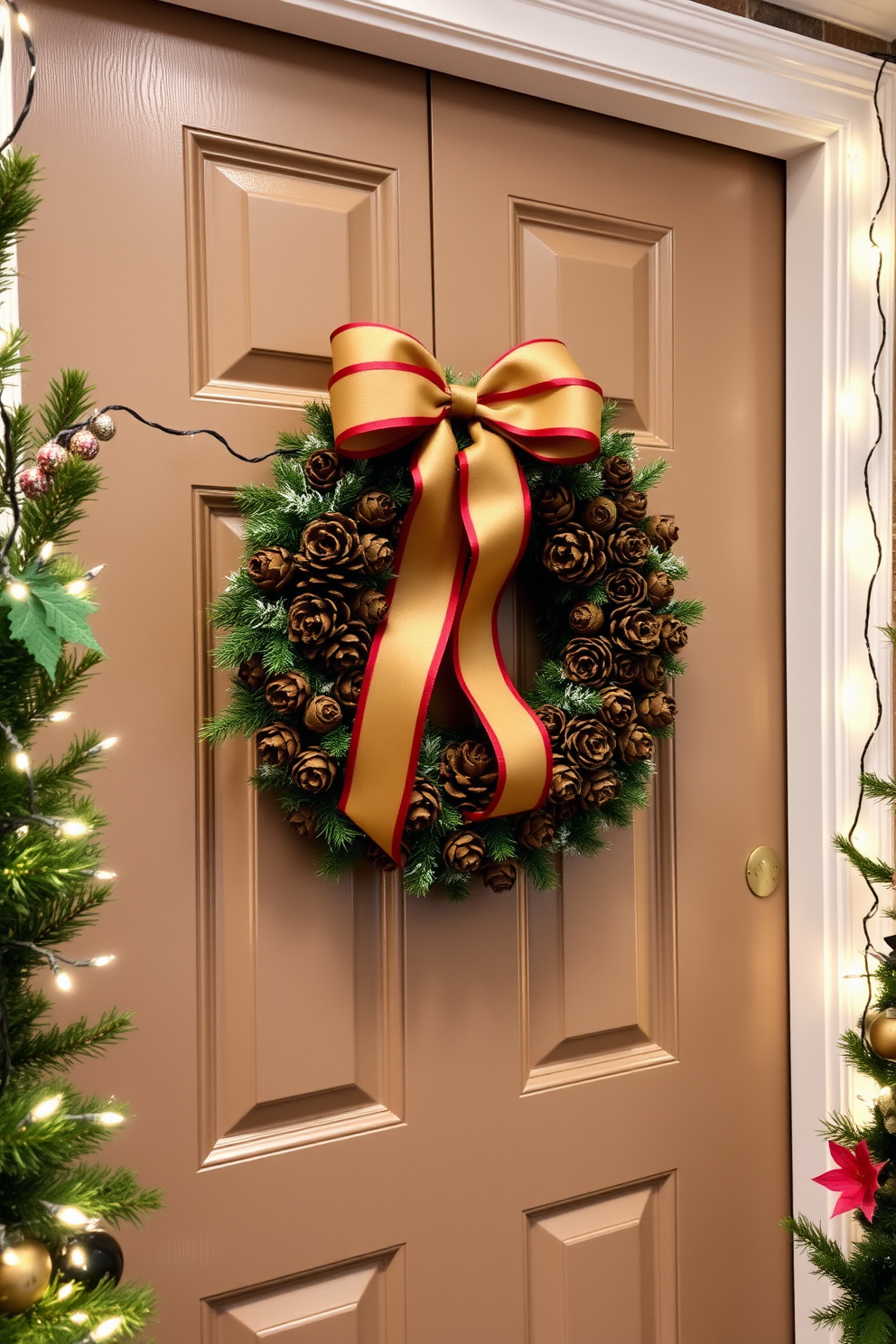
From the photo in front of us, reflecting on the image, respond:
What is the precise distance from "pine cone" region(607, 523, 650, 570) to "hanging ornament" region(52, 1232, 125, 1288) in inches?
31.4

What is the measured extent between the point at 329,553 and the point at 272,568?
0.19 feet

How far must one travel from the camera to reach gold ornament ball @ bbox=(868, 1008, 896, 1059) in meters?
1.09

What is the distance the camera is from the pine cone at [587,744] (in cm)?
101

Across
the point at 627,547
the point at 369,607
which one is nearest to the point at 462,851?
the point at 369,607

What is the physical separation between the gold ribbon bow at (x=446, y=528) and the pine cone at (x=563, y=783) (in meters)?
0.01

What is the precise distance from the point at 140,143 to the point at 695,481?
0.78 m

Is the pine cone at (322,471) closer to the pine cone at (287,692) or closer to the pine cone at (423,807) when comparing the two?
the pine cone at (287,692)

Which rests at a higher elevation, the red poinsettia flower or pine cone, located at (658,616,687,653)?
pine cone, located at (658,616,687,653)

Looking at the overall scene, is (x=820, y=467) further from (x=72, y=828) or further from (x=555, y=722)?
(x=72, y=828)

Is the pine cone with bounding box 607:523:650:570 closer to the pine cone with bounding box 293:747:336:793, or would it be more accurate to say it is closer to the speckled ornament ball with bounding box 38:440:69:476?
the pine cone with bounding box 293:747:336:793

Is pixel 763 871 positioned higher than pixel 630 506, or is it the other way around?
pixel 630 506

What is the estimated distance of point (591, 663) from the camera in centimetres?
105

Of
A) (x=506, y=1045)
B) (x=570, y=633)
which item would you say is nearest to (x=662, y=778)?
(x=570, y=633)

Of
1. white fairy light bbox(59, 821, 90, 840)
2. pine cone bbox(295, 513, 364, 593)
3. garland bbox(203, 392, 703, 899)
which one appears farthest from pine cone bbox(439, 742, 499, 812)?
white fairy light bbox(59, 821, 90, 840)
